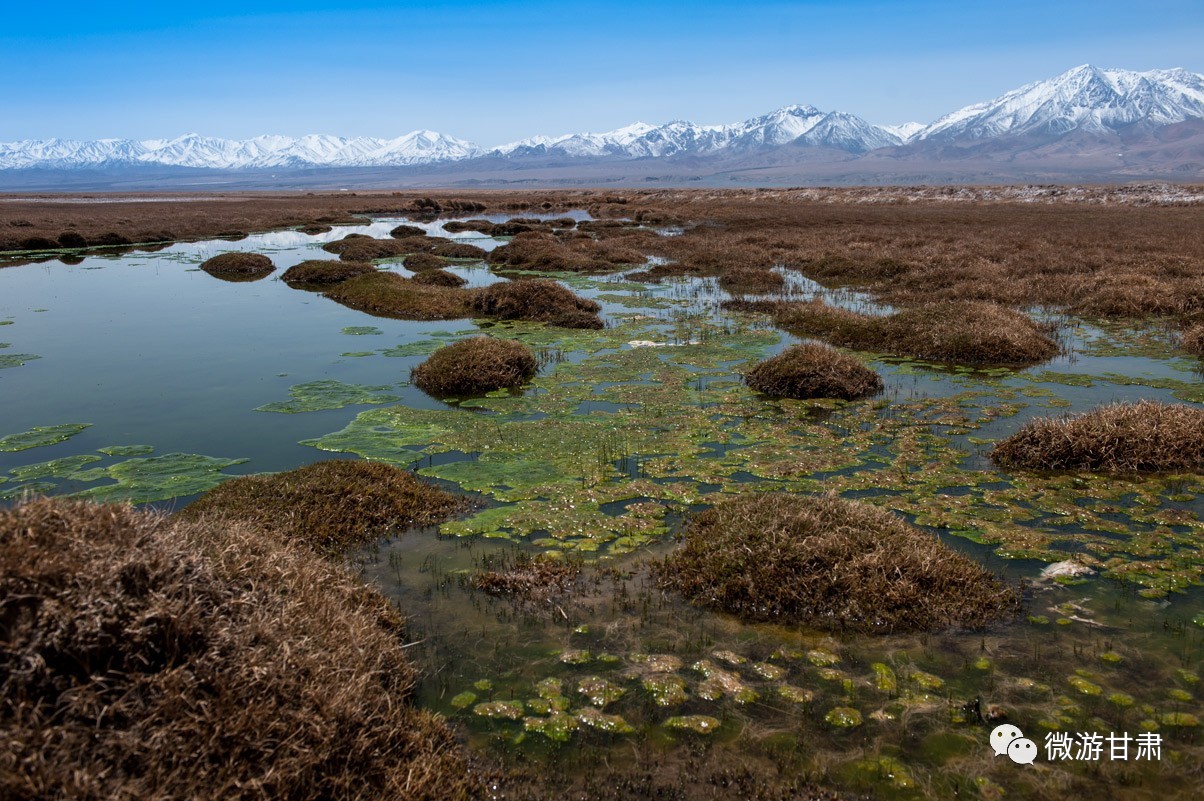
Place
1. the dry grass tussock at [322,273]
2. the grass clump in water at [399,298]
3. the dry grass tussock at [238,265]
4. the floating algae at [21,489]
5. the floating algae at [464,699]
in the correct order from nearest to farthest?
1. the floating algae at [464,699]
2. the floating algae at [21,489]
3. the grass clump in water at [399,298]
4. the dry grass tussock at [322,273]
5. the dry grass tussock at [238,265]

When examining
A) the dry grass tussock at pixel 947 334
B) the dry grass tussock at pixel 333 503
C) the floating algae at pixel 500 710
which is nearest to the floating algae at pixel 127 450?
the dry grass tussock at pixel 333 503

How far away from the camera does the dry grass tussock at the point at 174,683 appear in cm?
435

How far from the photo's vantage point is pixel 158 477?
12922 millimetres

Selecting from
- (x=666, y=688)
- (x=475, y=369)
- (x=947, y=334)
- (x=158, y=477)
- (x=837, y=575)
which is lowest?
(x=666, y=688)

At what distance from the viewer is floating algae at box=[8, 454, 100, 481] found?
42.2 ft

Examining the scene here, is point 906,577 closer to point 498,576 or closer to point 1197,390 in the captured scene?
point 498,576

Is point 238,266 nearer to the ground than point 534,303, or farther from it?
farther from it

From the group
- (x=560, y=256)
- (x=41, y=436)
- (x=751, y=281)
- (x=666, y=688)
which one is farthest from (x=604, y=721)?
(x=560, y=256)

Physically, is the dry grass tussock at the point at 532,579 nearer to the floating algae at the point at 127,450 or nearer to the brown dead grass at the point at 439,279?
the floating algae at the point at 127,450

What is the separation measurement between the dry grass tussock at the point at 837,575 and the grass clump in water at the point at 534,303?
18048 millimetres

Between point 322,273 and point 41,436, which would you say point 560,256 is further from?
point 41,436

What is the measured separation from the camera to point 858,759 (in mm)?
6375

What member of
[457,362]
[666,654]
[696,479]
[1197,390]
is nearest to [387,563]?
[666,654]

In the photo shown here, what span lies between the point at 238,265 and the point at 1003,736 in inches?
1829
